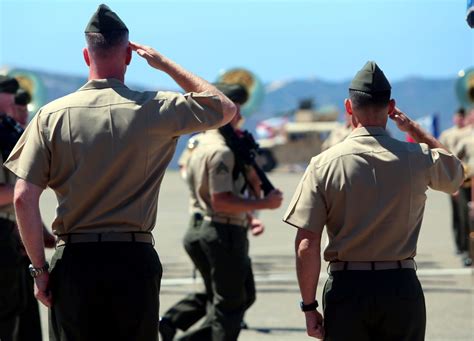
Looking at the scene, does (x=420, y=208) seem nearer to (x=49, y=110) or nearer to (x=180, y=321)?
(x=49, y=110)

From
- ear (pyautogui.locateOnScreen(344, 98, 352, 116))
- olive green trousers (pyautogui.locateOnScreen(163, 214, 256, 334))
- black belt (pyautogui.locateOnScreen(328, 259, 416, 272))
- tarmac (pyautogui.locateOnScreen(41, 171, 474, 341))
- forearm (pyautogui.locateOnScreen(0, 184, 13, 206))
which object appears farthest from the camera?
tarmac (pyautogui.locateOnScreen(41, 171, 474, 341))

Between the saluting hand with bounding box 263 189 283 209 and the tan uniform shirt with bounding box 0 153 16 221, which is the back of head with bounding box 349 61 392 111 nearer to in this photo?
the tan uniform shirt with bounding box 0 153 16 221

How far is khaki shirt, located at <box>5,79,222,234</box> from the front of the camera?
5.36 m

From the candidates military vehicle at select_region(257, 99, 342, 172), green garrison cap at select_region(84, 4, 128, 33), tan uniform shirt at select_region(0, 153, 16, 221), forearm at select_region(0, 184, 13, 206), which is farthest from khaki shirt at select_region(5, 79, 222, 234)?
military vehicle at select_region(257, 99, 342, 172)

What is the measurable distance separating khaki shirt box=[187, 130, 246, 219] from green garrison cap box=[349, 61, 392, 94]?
8.53 ft

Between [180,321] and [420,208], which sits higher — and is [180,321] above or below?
below

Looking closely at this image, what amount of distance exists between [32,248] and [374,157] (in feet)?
5.28

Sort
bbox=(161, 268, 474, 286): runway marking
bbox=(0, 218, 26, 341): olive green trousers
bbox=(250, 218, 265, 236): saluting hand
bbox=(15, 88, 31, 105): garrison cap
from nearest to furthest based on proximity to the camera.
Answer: bbox=(0, 218, 26, 341): olive green trousers, bbox=(15, 88, 31, 105): garrison cap, bbox=(250, 218, 265, 236): saluting hand, bbox=(161, 268, 474, 286): runway marking

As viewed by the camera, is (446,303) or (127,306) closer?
(127,306)

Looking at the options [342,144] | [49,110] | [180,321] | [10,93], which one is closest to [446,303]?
[180,321]

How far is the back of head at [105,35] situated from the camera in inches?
213

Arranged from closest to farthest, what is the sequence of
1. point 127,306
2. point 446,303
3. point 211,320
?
point 127,306 → point 211,320 → point 446,303

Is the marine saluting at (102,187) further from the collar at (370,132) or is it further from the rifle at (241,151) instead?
the rifle at (241,151)

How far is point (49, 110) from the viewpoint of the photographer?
5.41 m
